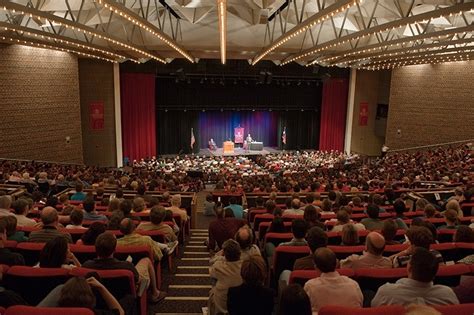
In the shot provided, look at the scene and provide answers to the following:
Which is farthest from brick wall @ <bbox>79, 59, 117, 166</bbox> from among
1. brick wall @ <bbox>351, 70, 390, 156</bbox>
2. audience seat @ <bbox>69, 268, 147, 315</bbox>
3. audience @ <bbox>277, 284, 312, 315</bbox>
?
audience @ <bbox>277, 284, 312, 315</bbox>

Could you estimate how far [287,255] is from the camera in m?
4.54

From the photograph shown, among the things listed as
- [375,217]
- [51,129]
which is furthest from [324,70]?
[375,217]

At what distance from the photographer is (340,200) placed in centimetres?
789

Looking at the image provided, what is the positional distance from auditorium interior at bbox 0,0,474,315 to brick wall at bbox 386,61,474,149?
0.31 ft

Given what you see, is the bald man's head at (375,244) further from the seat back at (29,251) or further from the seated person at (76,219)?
the seated person at (76,219)

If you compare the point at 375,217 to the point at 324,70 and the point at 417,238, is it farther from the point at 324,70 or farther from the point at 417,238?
the point at 324,70

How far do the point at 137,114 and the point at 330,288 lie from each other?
23.8 metres

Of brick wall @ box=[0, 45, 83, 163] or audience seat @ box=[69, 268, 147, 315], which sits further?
brick wall @ box=[0, 45, 83, 163]

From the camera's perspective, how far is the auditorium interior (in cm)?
364

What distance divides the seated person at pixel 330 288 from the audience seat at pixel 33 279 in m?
2.18

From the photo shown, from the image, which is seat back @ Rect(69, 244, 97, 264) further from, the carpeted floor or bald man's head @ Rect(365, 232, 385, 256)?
bald man's head @ Rect(365, 232, 385, 256)

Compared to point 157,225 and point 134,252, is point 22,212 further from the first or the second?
point 134,252

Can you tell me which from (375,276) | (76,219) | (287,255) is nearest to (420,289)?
(375,276)

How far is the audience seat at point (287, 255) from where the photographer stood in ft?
14.8
